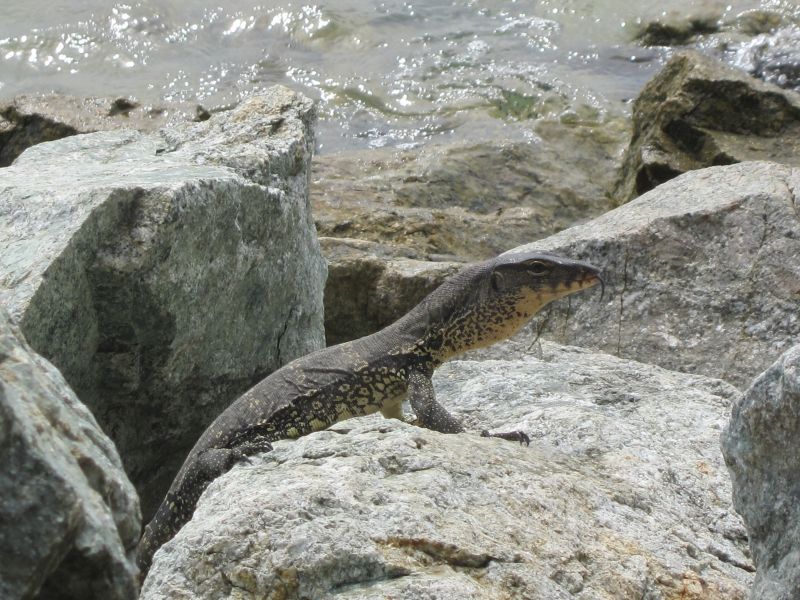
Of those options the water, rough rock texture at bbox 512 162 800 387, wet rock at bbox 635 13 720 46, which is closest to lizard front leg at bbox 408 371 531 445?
rough rock texture at bbox 512 162 800 387

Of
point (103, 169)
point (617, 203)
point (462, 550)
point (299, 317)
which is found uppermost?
point (103, 169)

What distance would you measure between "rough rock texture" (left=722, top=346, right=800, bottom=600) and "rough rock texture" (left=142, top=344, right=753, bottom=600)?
21.4 inches

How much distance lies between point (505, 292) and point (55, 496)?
3.49m

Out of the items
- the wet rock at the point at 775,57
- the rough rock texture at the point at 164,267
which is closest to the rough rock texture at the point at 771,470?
the rough rock texture at the point at 164,267

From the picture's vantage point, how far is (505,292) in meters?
6.32

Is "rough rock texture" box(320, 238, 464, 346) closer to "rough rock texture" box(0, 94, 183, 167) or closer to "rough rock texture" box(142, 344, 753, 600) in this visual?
"rough rock texture" box(142, 344, 753, 600)

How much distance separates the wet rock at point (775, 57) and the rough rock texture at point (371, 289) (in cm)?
815

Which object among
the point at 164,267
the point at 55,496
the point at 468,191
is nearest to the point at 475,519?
the point at 55,496

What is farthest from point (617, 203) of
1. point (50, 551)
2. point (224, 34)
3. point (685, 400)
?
point (50, 551)

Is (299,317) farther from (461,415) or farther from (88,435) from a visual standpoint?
(88,435)

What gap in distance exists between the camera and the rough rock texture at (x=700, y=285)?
24.9ft

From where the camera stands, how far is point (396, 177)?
12883mm

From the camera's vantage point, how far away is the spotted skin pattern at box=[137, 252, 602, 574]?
5824mm

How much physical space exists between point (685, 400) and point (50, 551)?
3694 millimetres
